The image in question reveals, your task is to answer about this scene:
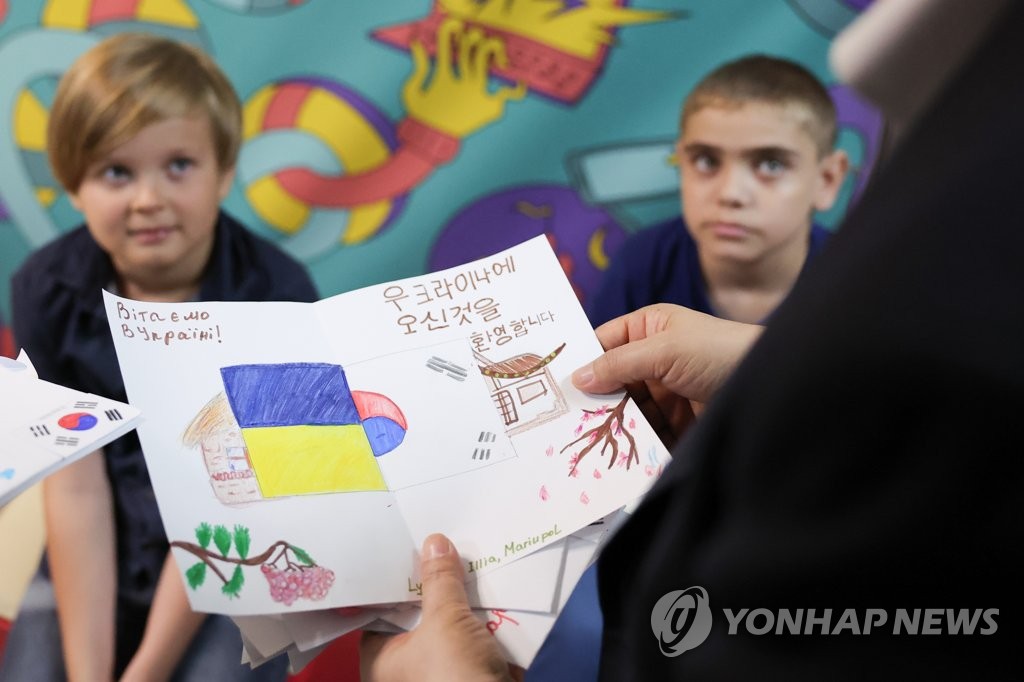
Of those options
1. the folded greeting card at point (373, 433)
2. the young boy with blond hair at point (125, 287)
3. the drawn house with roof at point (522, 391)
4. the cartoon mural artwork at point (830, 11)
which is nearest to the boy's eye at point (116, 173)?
the young boy with blond hair at point (125, 287)

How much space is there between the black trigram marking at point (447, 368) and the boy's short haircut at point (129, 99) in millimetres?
602

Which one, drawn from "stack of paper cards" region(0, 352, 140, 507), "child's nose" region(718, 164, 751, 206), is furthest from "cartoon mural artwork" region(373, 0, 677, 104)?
"stack of paper cards" region(0, 352, 140, 507)

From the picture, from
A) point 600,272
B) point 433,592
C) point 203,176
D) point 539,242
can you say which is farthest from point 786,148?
point 433,592

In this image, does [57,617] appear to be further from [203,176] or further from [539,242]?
[539,242]

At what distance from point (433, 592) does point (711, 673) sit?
270mm

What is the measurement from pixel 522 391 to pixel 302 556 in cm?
21

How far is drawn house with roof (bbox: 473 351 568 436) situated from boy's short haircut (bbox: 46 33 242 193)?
63cm

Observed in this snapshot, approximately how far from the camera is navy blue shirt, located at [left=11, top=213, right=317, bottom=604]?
1.05 meters

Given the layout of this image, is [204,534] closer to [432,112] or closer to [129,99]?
[129,99]

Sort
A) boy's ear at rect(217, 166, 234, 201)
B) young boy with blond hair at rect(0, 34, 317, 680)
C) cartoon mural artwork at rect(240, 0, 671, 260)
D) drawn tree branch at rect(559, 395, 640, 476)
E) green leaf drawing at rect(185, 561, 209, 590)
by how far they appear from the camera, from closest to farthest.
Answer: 1. green leaf drawing at rect(185, 561, 209, 590)
2. drawn tree branch at rect(559, 395, 640, 476)
3. young boy with blond hair at rect(0, 34, 317, 680)
4. boy's ear at rect(217, 166, 234, 201)
5. cartoon mural artwork at rect(240, 0, 671, 260)

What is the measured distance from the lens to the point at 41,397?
2.01ft

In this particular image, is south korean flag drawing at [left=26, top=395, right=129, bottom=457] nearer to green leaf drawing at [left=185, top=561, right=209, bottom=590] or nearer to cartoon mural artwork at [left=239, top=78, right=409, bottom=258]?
green leaf drawing at [left=185, top=561, right=209, bottom=590]

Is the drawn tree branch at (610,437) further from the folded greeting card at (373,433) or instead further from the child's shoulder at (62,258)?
the child's shoulder at (62,258)

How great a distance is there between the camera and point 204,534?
0.57 m
